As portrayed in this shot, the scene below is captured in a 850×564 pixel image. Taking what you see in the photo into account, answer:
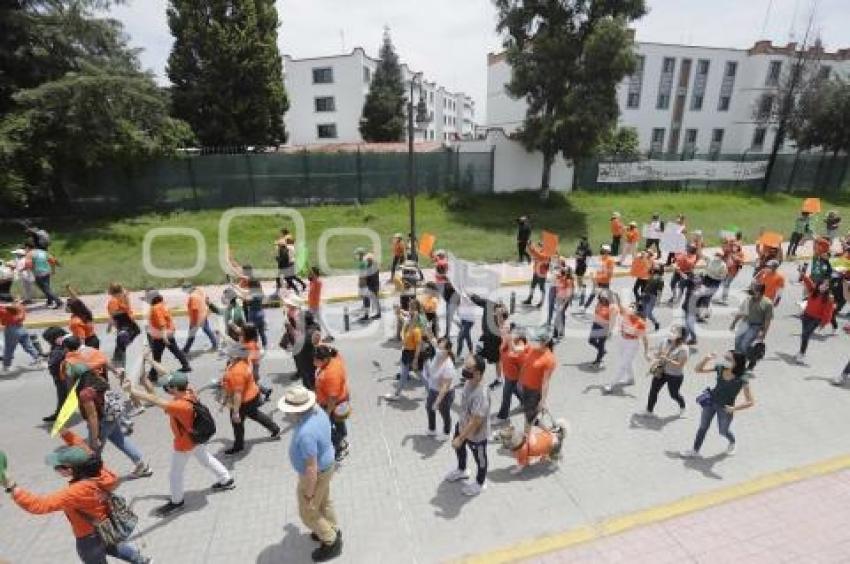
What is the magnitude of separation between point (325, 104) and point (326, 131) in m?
2.35

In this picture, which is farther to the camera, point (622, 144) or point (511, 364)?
point (622, 144)

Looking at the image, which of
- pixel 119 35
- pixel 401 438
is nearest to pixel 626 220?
pixel 401 438

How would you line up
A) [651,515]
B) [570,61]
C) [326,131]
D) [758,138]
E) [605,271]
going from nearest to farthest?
[651,515], [605,271], [570,61], [758,138], [326,131]

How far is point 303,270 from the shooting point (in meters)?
14.0

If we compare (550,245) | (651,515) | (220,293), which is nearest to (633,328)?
(651,515)

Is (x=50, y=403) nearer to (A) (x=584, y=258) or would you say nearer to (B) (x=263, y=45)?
(A) (x=584, y=258)

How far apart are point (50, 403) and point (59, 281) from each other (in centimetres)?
774

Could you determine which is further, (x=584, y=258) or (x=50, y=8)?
(x=50, y=8)

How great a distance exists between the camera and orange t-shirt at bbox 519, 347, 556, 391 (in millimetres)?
6262

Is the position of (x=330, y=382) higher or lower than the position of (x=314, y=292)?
higher

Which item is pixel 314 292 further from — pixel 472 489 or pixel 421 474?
pixel 472 489

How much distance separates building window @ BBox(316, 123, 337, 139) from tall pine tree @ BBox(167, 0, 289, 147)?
58.4ft

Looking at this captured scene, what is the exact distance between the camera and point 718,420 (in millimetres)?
6191

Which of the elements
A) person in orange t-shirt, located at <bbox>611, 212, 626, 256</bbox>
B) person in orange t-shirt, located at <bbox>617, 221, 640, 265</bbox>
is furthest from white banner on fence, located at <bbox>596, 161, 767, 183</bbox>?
person in orange t-shirt, located at <bbox>611, 212, 626, 256</bbox>
